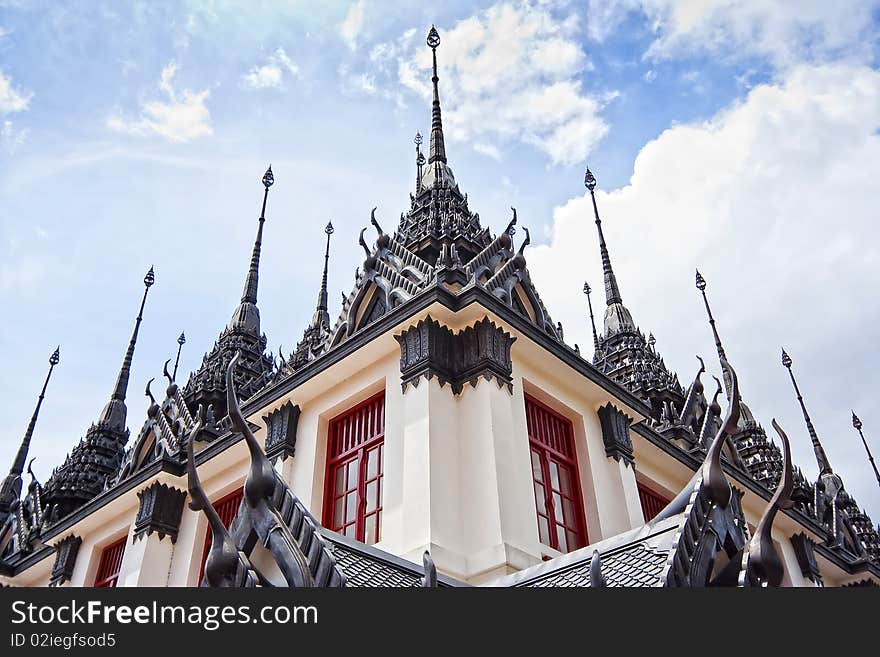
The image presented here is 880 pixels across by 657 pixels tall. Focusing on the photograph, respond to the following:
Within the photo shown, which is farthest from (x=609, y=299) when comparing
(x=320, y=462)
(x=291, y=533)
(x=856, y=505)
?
(x=291, y=533)

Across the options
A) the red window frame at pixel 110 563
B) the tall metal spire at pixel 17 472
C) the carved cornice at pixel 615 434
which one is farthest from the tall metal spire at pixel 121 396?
the carved cornice at pixel 615 434

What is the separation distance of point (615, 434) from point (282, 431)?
4.69 meters

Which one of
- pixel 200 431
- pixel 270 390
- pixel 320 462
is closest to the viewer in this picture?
pixel 320 462

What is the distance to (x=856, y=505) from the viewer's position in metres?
28.0

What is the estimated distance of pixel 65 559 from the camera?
50.4 ft

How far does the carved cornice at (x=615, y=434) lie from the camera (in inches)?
472

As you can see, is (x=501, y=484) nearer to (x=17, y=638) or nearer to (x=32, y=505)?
(x=17, y=638)

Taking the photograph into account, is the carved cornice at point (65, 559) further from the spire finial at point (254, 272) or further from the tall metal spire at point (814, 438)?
the tall metal spire at point (814, 438)

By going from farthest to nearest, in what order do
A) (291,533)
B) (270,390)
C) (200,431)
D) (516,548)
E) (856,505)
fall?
(856,505) → (200,431) → (270,390) → (516,548) → (291,533)

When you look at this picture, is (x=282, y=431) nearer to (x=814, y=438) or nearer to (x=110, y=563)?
(x=110, y=563)

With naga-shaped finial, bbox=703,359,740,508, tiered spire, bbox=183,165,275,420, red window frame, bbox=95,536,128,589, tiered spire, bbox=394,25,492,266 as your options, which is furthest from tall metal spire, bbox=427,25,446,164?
naga-shaped finial, bbox=703,359,740,508

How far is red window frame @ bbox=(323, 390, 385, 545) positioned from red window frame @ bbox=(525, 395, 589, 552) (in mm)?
1940

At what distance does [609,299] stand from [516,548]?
20.7m

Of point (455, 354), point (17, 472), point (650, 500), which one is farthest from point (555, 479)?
point (17, 472)
